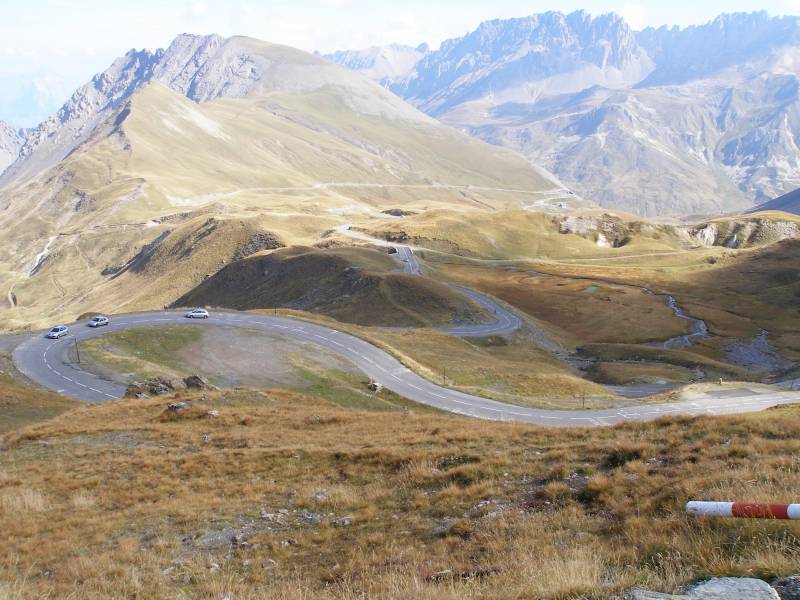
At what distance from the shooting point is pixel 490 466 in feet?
55.0

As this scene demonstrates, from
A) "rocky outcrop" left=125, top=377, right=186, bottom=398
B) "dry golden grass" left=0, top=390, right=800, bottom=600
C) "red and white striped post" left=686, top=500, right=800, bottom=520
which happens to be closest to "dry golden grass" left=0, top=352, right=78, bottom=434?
"rocky outcrop" left=125, top=377, right=186, bottom=398

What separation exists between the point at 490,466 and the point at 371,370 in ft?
134

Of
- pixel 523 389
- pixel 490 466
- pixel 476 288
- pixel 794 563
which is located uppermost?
pixel 476 288

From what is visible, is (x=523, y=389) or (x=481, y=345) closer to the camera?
(x=523, y=389)

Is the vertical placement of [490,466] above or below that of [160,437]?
above

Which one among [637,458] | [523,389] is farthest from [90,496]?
[523,389]

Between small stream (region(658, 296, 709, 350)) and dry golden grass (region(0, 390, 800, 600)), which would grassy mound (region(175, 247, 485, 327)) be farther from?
dry golden grass (region(0, 390, 800, 600))

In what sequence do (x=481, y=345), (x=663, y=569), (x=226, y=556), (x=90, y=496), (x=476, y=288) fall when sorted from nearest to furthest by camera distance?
(x=663, y=569) < (x=226, y=556) < (x=90, y=496) < (x=481, y=345) < (x=476, y=288)

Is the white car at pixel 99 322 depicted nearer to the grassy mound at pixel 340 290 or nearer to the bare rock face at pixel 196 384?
the bare rock face at pixel 196 384

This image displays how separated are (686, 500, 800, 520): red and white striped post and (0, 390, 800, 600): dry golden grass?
364 mm

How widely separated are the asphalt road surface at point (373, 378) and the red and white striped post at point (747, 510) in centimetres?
3571

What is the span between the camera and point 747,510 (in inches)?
335

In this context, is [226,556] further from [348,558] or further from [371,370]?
[371,370]

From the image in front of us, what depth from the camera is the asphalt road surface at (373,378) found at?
4794 centimetres
